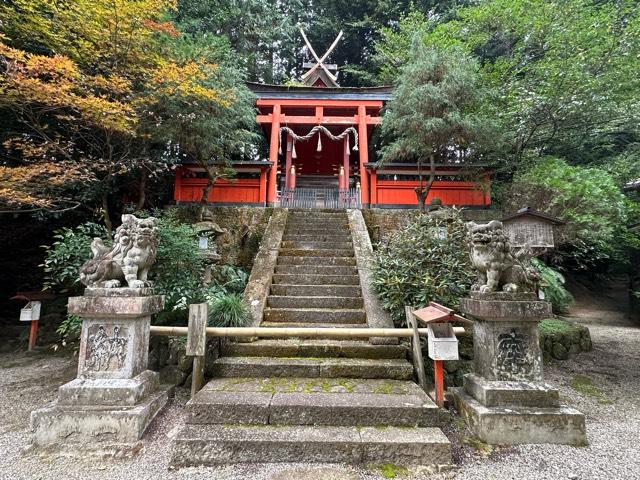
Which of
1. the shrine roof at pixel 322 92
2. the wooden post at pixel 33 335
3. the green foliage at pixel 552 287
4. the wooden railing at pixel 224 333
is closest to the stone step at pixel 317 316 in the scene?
the wooden railing at pixel 224 333

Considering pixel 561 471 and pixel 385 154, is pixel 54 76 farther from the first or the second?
pixel 561 471

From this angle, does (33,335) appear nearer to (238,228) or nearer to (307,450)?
(238,228)

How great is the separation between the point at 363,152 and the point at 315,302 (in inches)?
265

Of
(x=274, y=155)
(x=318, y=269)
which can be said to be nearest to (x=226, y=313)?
(x=318, y=269)

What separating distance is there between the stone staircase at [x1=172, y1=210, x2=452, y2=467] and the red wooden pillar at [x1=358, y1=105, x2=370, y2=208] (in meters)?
5.08

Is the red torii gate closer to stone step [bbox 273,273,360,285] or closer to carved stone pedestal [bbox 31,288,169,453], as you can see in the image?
stone step [bbox 273,273,360,285]

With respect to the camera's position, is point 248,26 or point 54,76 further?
Answer: point 248,26

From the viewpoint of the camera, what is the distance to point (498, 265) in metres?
2.87

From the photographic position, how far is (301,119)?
A: 10398mm

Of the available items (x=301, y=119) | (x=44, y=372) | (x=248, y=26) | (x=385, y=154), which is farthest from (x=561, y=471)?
(x=248, y=26)

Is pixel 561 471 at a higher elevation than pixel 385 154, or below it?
below

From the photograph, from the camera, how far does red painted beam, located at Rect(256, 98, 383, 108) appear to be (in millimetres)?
10203

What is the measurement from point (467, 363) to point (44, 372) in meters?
6.24

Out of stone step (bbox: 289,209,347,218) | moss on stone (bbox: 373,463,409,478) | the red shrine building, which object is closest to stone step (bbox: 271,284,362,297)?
moss on stone (bbox: 373,463,409,478)
